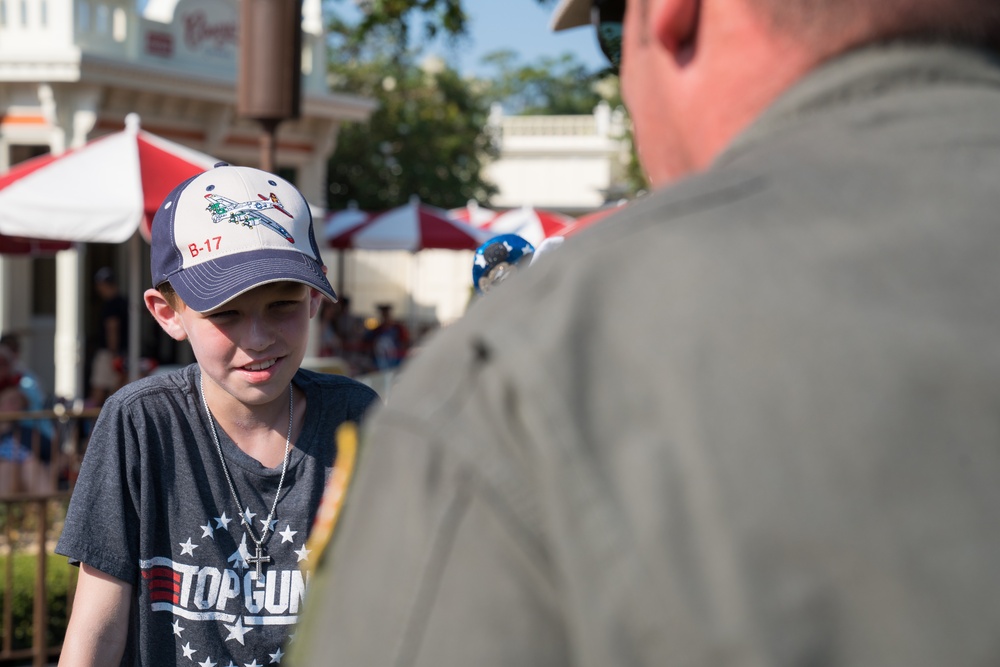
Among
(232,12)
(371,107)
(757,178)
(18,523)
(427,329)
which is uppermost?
(757,178)

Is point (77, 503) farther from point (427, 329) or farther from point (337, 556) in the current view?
point (427, 329)

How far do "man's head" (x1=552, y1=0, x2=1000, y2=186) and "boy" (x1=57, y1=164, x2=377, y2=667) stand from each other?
1303 mm

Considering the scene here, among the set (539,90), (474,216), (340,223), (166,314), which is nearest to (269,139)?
(166,314)

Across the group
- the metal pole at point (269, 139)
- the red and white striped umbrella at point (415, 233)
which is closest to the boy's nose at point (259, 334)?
the metal pole at point (269, 139)

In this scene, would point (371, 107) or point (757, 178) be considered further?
point (371, 107)

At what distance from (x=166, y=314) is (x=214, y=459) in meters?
0.37

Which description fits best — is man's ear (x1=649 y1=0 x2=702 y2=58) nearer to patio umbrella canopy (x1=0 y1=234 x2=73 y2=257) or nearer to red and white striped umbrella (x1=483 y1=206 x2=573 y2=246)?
patio umbrella canopy (x1=0 y1=234 x2=73 y2=257)

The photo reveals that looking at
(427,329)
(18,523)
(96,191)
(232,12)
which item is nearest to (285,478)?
(96,191)

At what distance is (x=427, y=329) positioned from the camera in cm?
2400

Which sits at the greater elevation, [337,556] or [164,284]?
[337,556]

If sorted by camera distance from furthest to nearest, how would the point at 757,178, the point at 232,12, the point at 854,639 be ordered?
the point at 232,12, the point at 757,178, the point at 854,639

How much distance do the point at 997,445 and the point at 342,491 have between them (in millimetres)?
551

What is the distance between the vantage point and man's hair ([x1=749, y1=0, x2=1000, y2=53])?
0.95 meters

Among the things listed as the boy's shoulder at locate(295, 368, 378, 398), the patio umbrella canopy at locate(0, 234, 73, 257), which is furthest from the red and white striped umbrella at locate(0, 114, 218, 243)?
the boy's shoulder at locate(295, 368, 378, 398)
